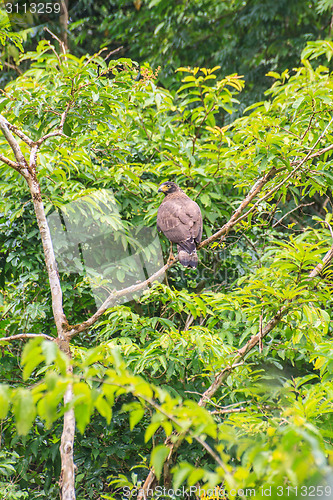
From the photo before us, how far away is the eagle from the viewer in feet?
12.0

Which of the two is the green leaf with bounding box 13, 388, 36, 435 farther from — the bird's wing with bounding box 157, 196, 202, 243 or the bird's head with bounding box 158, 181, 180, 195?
the bird's head with bounding box 158, 181, 180, 195

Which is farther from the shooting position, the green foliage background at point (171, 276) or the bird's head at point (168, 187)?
the bird's head at point (168, 187)

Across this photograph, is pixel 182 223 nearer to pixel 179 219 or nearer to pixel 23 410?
pixel 179 219

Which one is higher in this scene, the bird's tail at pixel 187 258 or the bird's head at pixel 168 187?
the bird's head at pixel 168 187

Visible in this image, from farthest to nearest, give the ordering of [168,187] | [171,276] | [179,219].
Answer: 1. [171,276]
2. [168,187]
3. [179,219]

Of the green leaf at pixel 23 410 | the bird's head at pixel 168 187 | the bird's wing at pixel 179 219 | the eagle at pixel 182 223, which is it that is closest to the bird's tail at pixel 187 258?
the eagle at pixel 182 223

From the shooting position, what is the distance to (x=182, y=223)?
12.2 ft

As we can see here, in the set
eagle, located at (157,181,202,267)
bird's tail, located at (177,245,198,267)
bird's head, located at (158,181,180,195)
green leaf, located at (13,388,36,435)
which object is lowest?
bird's tail, located at (177,245,198,267)

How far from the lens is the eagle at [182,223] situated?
3647 millimetres

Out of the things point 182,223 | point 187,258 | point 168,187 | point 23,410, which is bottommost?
point 187,258

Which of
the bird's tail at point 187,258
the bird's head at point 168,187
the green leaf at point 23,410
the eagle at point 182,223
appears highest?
the green leaf at point 23,410

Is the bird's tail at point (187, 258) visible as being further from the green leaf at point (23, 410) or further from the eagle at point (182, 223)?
the green leaf at point (23, 410)

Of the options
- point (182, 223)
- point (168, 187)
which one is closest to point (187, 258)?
point (182, 223)

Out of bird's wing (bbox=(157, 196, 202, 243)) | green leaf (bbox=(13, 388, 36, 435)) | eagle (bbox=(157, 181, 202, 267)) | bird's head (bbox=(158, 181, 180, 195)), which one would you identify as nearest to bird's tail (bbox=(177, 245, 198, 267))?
eagle (bbox=(157, 181, 202, 267))
